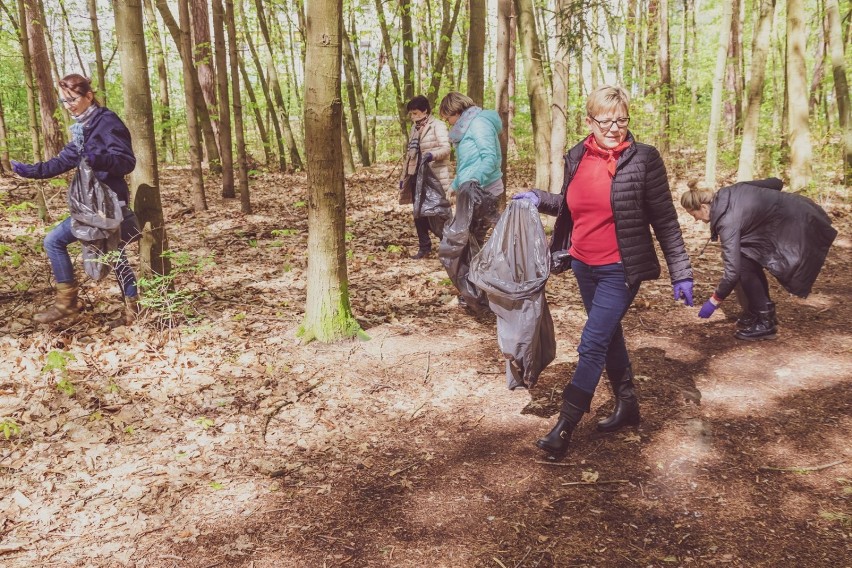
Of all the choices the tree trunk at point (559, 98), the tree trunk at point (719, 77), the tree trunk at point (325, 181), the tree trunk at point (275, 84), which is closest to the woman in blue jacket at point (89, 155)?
the tree trunk at point (325, 181)

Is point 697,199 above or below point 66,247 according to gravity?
above

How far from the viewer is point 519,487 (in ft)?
10.4

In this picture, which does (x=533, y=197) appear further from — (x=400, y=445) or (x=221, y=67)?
(x=221, y=67)

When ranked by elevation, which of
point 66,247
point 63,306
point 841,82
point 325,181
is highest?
point 841,82

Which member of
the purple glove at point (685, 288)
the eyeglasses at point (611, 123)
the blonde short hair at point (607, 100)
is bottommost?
the purple glove at point (685, 288)

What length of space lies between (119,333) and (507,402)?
3459 mm

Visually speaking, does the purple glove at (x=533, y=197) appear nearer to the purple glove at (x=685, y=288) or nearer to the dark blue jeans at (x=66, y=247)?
the purple glove at (x=685, y=288)

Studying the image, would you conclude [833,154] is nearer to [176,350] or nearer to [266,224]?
[266,224]

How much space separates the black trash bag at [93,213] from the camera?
4543mm

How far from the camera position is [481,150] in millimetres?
5336

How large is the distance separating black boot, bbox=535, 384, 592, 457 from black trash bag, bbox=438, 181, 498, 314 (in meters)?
2.14

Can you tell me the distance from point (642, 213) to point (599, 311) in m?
0.59

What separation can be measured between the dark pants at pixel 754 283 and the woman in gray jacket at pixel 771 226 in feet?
0.57

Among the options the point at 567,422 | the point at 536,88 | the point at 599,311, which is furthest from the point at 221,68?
the point at 567,422
